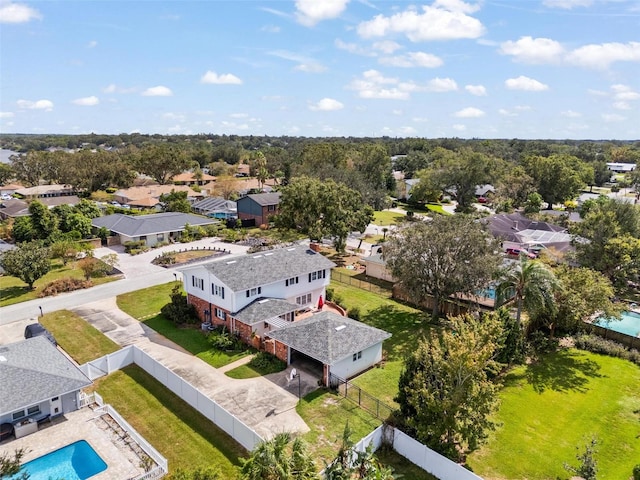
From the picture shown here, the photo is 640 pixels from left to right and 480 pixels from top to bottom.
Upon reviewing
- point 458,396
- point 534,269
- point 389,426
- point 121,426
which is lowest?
point 121,426

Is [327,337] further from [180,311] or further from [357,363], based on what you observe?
[180,311]

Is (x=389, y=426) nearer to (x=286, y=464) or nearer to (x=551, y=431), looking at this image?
(x=286, y=464)

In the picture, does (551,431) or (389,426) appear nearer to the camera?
(389,426)

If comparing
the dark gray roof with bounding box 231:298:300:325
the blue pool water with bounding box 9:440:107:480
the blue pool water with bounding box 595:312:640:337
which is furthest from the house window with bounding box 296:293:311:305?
the blue pool water with bounding box 595:312:640:337

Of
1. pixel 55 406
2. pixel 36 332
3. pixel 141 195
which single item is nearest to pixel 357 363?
pixel 55 406

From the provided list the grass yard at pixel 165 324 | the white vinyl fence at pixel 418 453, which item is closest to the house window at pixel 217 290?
the grass yard at pixel 165 324

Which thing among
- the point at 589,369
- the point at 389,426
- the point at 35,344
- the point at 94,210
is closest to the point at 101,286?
the point at 35,344
